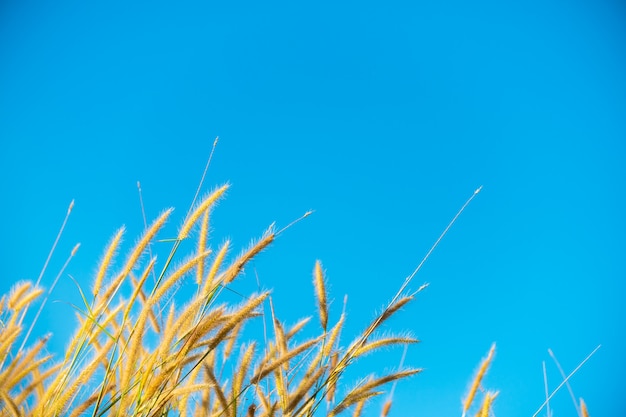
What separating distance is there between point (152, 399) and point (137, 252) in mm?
477

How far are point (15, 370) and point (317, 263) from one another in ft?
3.49

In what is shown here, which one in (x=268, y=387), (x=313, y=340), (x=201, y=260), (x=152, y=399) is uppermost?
(x=201, y=260)

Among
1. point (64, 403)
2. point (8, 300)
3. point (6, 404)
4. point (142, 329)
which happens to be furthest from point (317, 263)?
point (8, 300)

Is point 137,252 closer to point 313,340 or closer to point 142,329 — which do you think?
point 142,329

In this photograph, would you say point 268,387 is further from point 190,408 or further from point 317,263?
point 317,263

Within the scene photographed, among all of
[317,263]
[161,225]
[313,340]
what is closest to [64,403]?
[161,225]

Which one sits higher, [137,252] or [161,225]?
[161,225]

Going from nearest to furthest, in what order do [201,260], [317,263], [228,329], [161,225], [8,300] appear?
[228,329] → [201,260] → [161,225] → [317,263] → [8,300]

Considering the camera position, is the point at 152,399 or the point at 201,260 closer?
the point at 152,399

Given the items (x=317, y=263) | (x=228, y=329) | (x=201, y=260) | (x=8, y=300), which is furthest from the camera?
(x=8, y=300)

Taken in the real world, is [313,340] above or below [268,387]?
above

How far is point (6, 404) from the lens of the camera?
118cm

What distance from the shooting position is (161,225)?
1500mm

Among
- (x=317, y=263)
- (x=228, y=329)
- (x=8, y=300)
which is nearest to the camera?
(x=228, y=329)
